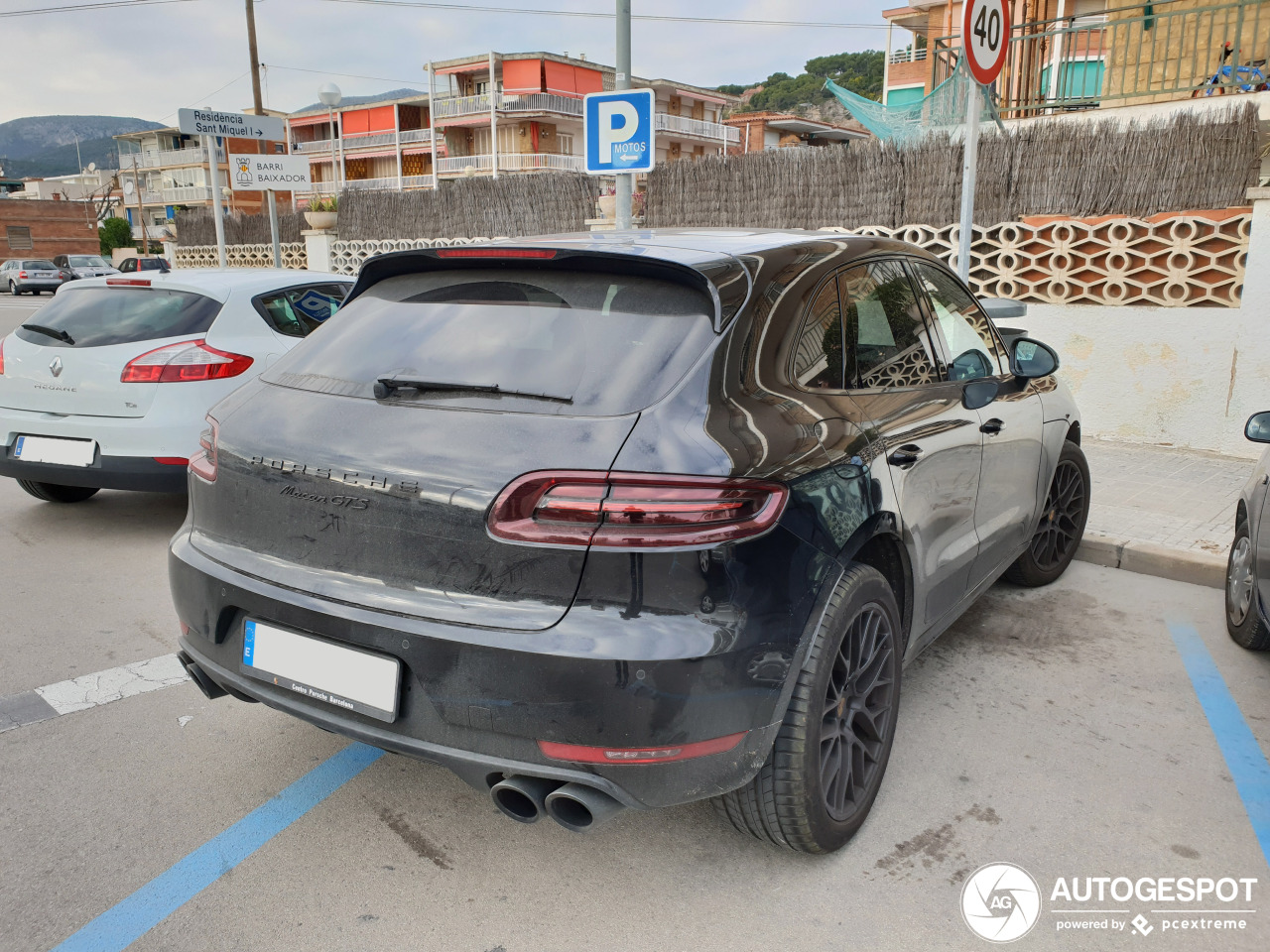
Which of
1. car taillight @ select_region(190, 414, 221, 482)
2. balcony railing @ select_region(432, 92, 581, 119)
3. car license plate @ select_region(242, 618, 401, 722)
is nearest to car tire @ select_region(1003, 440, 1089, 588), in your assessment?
car license plate @ select_region(242, 618, 401, 722)

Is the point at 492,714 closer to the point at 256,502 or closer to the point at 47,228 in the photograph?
the point at 256,502

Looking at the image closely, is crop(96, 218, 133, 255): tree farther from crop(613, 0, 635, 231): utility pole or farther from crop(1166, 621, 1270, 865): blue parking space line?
crop(1166, 621, 1270, 865): blue parking space line

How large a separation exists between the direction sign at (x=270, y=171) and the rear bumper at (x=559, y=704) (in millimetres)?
12676

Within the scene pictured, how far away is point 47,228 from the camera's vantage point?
63938 millimetres

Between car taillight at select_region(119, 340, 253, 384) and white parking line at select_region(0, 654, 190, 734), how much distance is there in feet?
6.67

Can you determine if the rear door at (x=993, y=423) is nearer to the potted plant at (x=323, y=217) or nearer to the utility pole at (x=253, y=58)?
the potted plant at (x=323, y=217)

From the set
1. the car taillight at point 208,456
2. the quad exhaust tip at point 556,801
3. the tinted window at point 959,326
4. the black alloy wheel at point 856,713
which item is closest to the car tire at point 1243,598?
the tinted window at point 959,326

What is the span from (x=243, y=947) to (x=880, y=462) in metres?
1.97

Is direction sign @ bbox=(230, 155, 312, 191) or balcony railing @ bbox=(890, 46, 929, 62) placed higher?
balcony railing @ bbox=(890, 46, 929, 62)

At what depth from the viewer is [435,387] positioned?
2359 millimetres

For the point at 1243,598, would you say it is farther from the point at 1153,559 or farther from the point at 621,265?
the point at 621,265

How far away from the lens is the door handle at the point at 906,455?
8.88 ft

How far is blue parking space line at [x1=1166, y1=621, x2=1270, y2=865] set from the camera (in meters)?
2.84

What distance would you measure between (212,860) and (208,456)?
1076 mm
